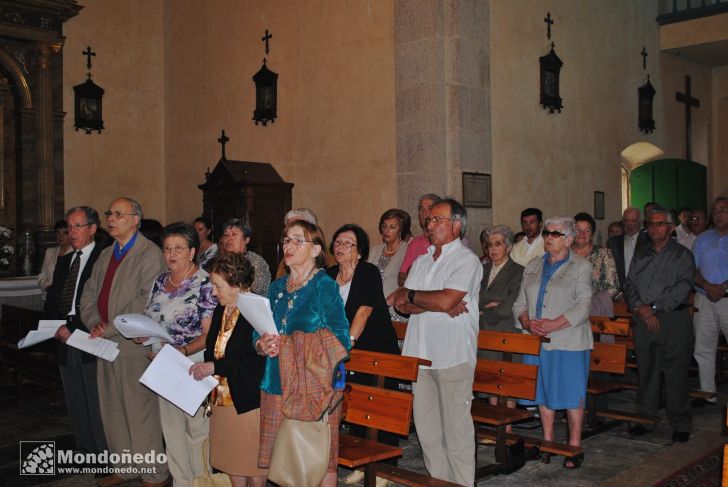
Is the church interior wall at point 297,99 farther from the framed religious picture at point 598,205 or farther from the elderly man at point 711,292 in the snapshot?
the framed religious picture at point 598,205

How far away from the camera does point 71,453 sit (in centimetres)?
513

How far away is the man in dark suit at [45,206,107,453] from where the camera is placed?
4922mm

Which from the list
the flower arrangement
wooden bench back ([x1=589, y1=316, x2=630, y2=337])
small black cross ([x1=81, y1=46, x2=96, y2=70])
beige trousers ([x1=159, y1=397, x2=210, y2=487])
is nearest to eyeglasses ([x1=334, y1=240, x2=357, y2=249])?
beige trousers ([x1=159, y1=397, x2=210, y2=487])

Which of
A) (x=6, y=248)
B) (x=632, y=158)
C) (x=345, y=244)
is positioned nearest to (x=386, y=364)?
(x=345, y=244)

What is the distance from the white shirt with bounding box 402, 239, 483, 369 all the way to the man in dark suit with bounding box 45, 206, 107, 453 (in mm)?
2241

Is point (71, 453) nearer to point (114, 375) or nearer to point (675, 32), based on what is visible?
point (114, 375)

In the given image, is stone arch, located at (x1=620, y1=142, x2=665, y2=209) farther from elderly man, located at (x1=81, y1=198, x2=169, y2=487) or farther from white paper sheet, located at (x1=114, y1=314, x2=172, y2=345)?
white paper sheet, located at (x1=114, y1=314, x2=172, y2=345)

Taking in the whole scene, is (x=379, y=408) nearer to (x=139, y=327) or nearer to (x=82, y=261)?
(x=139, y=327)

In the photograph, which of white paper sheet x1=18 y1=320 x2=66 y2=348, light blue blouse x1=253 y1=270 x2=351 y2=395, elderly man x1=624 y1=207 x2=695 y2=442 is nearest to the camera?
light blue blouse x1=253 y1=270 x2=351 y2=395

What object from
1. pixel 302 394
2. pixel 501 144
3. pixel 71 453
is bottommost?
pixel 71 453

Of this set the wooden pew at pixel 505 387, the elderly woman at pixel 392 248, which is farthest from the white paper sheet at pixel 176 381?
the elderly woman at pixel 392 248

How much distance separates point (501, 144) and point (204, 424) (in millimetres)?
5727

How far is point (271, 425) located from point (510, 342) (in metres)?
1.84

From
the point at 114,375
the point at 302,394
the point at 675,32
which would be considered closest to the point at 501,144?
the point at 675,32
